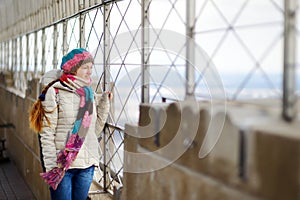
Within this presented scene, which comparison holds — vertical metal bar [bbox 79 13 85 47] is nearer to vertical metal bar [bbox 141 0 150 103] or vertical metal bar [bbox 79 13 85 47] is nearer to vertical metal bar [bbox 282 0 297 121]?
vertical metal bar [bbox 141 0 150 103]

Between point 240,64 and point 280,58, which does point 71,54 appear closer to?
point 240,64

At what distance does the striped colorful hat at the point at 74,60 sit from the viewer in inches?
127

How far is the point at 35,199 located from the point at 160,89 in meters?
3.24

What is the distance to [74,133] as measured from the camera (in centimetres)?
322

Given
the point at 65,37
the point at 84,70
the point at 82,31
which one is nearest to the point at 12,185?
the point at 65,37

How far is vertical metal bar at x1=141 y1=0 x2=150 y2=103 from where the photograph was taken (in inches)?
108

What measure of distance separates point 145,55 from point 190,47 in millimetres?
610

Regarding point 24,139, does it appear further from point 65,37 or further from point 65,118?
point 65,118

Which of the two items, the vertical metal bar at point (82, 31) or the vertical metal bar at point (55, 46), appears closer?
the vertical metal bar at point (82, 31)

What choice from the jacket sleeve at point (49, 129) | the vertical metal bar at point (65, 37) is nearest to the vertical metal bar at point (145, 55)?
the jacket sleeve at point (49, 129)

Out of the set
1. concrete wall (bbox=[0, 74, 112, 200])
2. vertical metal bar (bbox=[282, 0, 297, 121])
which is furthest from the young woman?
vertical metal bar (bbox=[282, 0, 297, 121])

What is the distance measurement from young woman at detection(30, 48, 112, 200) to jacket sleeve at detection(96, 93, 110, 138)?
0.09 m

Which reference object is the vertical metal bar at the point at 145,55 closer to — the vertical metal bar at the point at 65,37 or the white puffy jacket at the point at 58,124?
the white puffy jacket at the point at 58,124

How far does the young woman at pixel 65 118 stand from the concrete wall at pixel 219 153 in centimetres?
81
